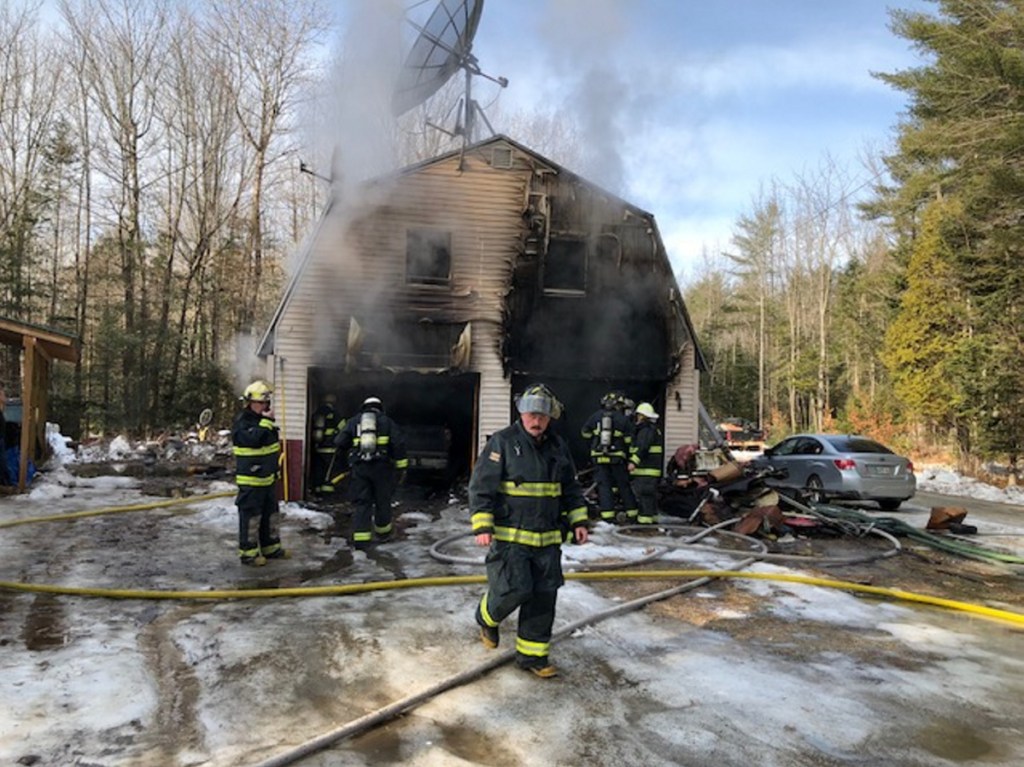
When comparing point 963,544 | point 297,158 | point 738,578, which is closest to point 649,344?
point 963,544

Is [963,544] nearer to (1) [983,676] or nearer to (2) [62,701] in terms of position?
(1) [983,676]

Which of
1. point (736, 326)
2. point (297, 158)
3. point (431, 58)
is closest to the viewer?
point (431, 58)

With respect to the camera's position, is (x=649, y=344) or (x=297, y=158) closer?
(x=649, y=344)

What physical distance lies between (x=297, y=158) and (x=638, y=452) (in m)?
23.6

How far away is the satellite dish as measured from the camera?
440 inches

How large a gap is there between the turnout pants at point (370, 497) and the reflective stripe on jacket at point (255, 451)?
115cm

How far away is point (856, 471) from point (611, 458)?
4809 mm

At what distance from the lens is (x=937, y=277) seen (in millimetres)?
21750

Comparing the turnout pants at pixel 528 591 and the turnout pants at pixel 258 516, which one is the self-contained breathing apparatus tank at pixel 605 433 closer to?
the turnout pants at pixel 258 516

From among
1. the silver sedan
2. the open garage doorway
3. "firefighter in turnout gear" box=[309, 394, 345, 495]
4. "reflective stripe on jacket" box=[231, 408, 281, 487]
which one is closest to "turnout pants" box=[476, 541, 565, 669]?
"reflective stripe on jacket" box=[231, 408, 281, 487]

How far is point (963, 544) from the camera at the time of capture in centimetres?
859

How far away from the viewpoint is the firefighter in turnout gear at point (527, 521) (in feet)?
13.9

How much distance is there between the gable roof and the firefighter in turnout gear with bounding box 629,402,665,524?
3106 mm

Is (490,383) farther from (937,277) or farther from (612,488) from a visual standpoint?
(937,277)
